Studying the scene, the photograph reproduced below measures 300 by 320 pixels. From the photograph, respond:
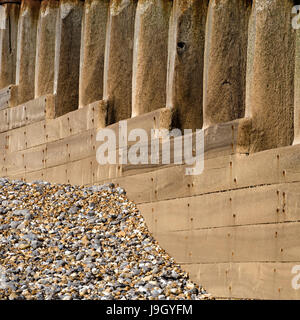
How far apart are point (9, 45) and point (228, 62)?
740 cm

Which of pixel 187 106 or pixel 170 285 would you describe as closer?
pixel 170 285

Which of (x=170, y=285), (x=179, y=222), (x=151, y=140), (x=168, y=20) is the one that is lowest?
(x=170, y=285)

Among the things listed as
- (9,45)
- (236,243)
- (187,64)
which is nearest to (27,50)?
(9,45)

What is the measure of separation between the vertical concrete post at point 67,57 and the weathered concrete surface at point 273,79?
5353 mm

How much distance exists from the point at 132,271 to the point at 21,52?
7.31 m

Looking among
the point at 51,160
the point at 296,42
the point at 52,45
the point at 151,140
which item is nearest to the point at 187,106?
the point at 151,140

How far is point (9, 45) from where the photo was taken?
681 inches

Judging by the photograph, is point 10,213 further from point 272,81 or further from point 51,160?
point 272,81

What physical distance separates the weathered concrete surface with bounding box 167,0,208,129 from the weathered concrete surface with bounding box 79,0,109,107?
7.96 feet

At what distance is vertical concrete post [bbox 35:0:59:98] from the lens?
15555 millimetres

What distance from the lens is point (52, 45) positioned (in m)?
15.6

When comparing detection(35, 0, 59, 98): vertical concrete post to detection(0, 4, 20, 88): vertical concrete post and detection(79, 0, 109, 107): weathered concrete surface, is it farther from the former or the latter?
detection(0, 4, 20, 88): vertical concrete post

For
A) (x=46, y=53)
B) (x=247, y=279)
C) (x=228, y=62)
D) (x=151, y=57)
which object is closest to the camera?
(x=247, y=279)

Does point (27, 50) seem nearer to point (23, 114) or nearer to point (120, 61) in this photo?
point (23, 114)
